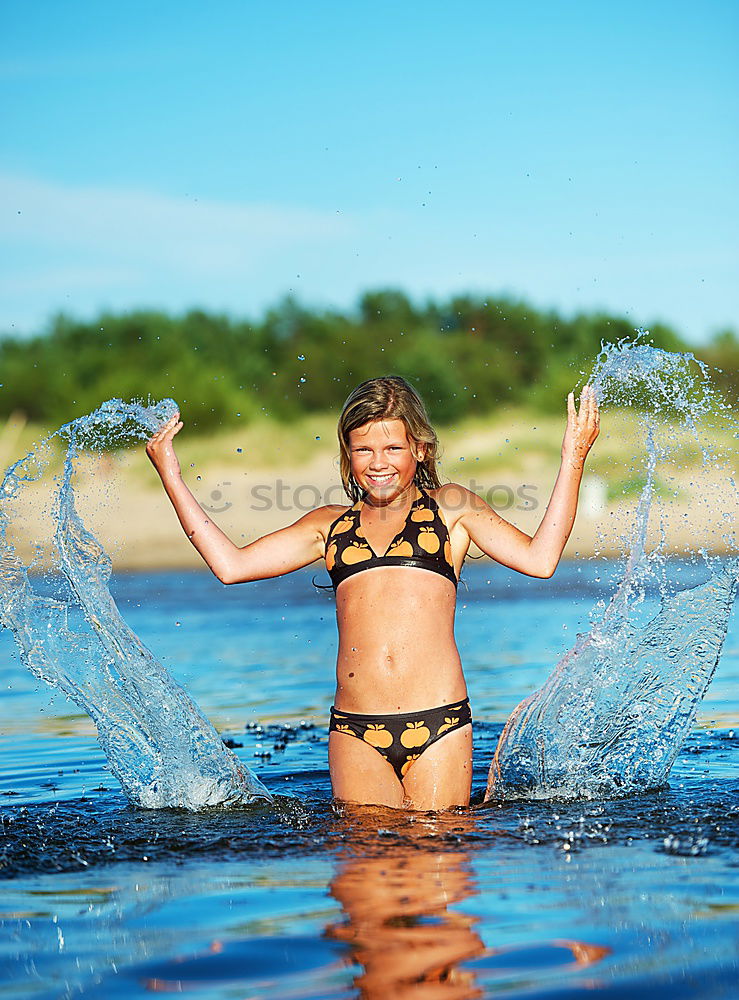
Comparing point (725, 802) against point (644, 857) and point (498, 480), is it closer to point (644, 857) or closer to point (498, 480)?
point (644, 857)

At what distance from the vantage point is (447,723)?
5.17 metres

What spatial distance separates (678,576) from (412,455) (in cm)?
1202

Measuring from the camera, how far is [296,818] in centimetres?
521

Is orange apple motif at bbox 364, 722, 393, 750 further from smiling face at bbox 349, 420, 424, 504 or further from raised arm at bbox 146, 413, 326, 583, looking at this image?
smiling face at bbox 349, 420, 424, 504

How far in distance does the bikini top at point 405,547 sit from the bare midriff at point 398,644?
38 millimetres

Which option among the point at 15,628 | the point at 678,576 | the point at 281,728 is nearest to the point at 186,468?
the point at 678,576

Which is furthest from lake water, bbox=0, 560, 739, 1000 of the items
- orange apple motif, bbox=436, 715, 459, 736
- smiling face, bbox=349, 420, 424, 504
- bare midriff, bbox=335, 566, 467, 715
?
smiling face, bbox=349, 420, 424, 504

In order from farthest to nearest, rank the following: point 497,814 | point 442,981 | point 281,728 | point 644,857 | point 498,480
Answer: point 498,480 < point 281,728 < point 497,814 < point 644,857 < point 442,981

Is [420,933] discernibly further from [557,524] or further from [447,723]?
[557,524]

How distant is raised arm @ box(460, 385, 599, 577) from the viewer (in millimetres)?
5215

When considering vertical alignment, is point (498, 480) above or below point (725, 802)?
above

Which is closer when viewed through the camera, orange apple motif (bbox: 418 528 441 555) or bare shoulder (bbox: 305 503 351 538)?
orange apple motif (bbox: 418 528 441 555)

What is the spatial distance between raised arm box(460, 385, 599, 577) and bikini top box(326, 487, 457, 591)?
18 centimetres

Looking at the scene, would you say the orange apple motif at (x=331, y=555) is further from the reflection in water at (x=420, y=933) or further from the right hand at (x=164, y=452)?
Answer: the reflection in water at (x=420, y=933)
